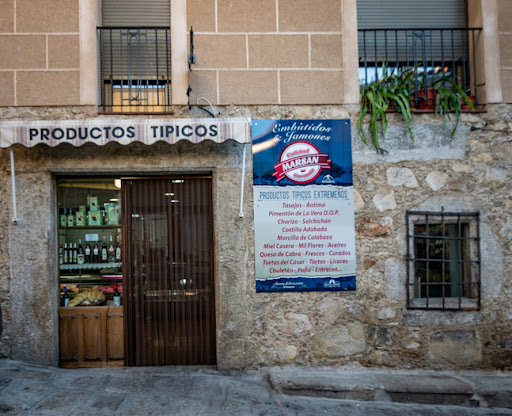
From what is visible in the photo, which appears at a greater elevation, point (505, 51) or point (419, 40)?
point (419, 40)

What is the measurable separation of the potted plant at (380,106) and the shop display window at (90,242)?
10.6 ft

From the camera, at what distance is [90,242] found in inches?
217

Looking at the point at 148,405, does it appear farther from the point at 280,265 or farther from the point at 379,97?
the point at 379,97

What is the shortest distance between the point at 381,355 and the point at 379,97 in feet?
10.3

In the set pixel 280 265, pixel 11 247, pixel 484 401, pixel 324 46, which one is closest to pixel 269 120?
pixel 324 46

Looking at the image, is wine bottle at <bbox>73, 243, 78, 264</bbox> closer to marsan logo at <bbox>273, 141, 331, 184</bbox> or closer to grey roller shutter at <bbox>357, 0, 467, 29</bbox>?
marsan logo at <bbox>273, 141, 331, 184</bbox>

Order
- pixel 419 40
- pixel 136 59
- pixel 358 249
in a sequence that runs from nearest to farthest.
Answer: pixel 358 249 < pixel 136 59 < pixel 419 40

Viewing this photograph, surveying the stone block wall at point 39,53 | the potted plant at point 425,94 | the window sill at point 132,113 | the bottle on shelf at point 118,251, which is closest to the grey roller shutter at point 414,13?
the potted plant at point 425,94

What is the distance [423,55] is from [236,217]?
3.30 m

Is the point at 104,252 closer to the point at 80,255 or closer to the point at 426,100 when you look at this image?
the point at 80,255

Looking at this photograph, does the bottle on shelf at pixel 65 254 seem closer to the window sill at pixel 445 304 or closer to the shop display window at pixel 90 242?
the shop display window at pixel 90 242

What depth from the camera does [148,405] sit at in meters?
4.25

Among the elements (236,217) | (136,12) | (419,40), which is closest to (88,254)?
(236,217)

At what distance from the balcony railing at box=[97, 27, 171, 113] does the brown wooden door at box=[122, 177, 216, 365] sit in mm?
1028
